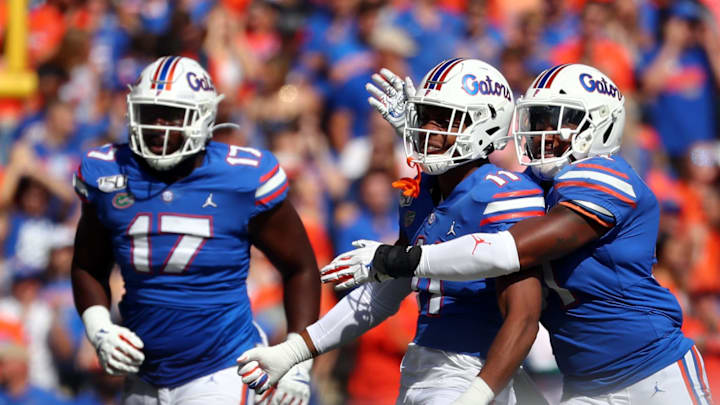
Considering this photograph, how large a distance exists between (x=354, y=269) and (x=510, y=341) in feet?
1.98

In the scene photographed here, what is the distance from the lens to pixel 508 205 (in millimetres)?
3209

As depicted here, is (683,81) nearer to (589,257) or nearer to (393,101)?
(393,101)

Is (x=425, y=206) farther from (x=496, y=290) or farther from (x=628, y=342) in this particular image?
(x=628, y=342)

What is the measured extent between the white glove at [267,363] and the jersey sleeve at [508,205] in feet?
2.79

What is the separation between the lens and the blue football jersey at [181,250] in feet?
12.9

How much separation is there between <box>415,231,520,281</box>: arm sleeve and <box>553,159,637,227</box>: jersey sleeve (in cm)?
27

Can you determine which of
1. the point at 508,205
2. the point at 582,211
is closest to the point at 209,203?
the point at 508,205

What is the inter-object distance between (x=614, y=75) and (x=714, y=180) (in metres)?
1.06

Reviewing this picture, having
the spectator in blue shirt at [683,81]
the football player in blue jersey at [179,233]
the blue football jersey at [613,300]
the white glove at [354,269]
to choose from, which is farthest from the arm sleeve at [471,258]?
the spectator in blue shirt at [683,81]

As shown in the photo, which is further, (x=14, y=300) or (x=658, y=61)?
(x=658, y=61)

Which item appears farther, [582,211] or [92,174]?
[92,174]

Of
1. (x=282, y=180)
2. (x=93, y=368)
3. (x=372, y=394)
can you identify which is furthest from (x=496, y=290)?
(x=93, y=368)

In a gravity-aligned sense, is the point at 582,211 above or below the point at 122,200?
above

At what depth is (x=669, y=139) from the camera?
23.9 ft
